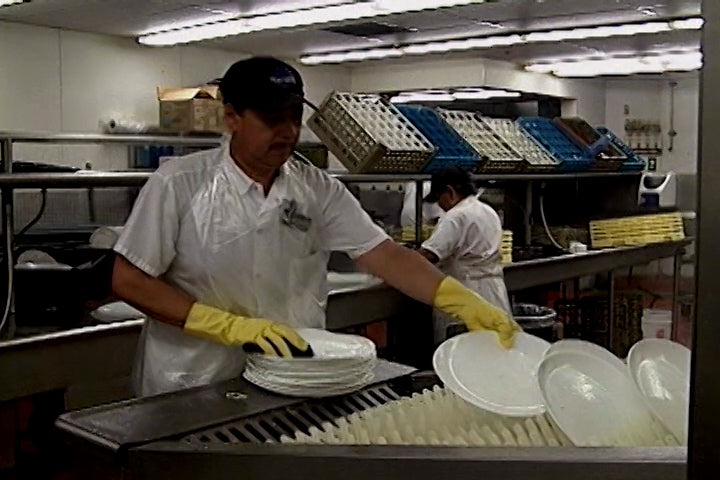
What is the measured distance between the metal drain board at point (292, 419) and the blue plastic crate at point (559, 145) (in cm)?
370

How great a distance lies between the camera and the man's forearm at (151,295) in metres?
1.79

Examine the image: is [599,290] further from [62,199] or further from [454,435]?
[454,435]

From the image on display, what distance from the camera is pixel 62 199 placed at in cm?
540

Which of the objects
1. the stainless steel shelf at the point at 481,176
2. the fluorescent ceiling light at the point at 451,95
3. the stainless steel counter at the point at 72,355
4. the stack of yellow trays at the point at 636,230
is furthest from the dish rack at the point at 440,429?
the fluorescent ceiling light at the point at 451,95

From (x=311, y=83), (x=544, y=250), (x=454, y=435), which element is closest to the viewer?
(x=454, y=435)

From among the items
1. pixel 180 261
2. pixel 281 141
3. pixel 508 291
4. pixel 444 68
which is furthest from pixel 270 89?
pixel 444 68

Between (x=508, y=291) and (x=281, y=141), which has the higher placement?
(x=281, y=141)

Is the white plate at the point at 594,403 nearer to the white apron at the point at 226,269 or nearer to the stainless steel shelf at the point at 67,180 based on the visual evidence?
the white apron at the point at 226,269

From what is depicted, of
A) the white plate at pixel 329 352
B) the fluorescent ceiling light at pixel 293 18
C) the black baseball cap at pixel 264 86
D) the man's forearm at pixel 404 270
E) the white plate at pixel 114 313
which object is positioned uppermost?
the fluorescent ceiling light at pixel 293 18

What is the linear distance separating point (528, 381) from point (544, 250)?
3.64 m

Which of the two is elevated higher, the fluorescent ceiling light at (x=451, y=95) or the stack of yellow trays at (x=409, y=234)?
the fluorescent ceiling light at (x=451, y=95)

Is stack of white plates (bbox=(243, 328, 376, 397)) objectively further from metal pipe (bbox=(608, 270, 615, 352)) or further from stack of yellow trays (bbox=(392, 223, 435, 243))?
metal pipe (bbox=(608, 270, 615, 352))

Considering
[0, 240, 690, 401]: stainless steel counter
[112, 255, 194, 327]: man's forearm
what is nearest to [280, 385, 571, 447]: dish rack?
[112, 255, 194, 327]: man's forearm

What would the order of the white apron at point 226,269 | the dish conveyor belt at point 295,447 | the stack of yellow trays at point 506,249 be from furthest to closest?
the stack of yellow trays at point 506,249 < the white apron at point 226,269 < the dish conveyor belt at point 295,447
